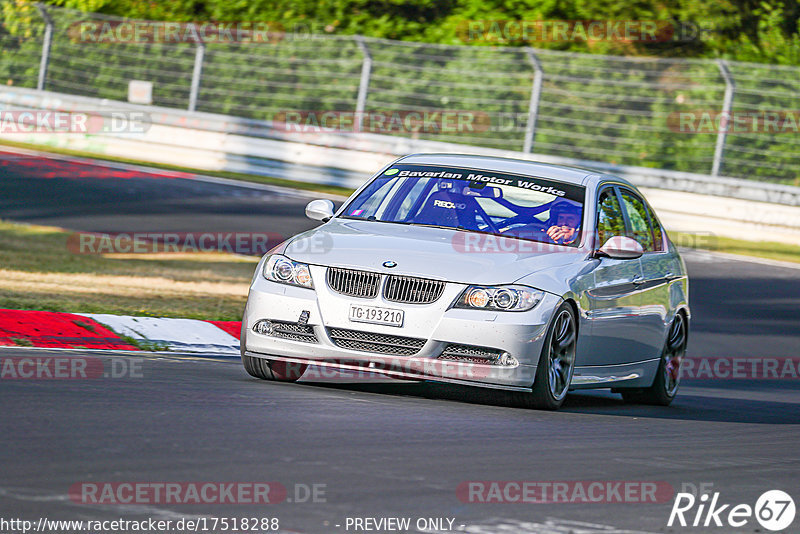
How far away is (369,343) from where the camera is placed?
8180 millimetres

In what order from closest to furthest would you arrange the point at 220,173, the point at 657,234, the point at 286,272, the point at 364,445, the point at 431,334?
the point at 364,445 < the point at 431,334 < the point at 286,272 < the point at 657,234 < the point at 220,173

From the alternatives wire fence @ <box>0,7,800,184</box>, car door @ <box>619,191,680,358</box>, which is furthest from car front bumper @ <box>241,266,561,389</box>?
wire fence @ <box>0,7,800,184</box>

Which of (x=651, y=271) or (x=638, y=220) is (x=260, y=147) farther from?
(x=651, y=271)

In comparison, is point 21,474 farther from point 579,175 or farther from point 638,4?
point 638,4

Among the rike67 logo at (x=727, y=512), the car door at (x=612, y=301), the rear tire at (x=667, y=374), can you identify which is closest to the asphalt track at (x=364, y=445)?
the rike67 logo at (x=727, y=512)

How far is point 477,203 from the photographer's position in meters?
9.39

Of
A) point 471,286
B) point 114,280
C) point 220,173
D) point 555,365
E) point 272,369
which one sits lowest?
point 220,173

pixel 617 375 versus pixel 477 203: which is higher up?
pixel 477 203

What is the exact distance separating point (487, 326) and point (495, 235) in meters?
1.07

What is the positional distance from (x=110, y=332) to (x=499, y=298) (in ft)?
12.3

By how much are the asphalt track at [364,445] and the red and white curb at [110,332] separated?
Answer: 590mm

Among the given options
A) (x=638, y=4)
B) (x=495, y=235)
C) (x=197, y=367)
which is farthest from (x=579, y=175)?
(x=638, y=4)

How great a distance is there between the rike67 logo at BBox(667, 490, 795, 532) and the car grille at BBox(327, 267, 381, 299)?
252 centimetres

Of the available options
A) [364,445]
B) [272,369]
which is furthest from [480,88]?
[364,445]
